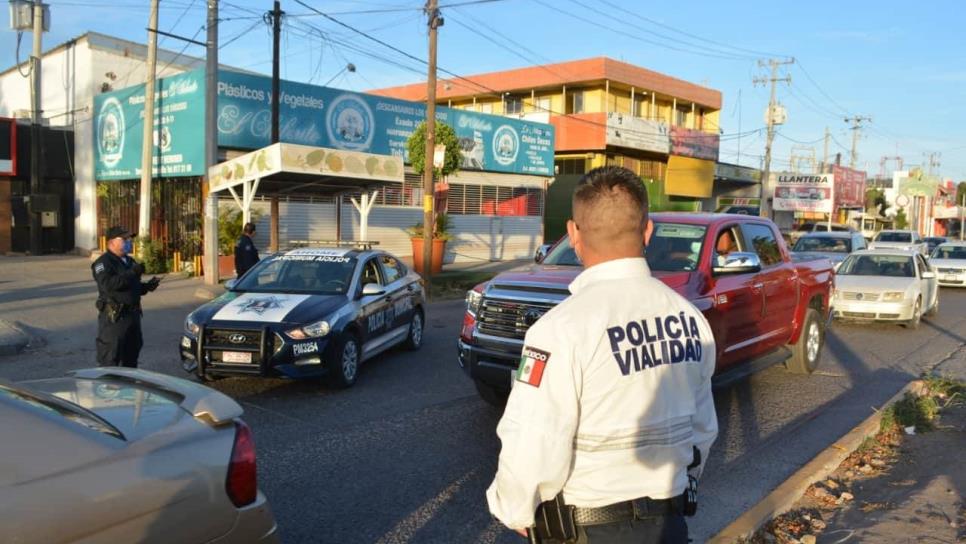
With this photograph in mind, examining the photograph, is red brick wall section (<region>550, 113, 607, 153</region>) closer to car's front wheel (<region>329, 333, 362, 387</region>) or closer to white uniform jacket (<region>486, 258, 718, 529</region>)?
car's front wheel (<region>329, 333, 362, 387</region>)

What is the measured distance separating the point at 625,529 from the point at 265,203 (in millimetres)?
20869

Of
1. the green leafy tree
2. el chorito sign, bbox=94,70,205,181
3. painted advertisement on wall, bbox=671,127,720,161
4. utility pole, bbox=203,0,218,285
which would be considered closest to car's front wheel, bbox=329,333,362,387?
utility pole, bbox=203,0,218,285

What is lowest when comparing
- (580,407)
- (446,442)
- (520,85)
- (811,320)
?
(446,442)

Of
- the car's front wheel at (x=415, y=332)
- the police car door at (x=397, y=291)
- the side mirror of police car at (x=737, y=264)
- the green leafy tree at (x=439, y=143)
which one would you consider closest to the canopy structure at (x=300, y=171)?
the green leafy tree at (x=439, y=143)

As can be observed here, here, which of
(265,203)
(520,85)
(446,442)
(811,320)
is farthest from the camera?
(520,85)

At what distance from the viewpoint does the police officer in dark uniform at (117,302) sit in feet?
23.1

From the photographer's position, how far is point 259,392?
813 centimetres

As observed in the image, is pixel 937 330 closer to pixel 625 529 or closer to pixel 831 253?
pixel 831 253

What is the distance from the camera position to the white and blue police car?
25.6ft

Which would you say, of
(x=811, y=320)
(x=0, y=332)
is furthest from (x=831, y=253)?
(x=0, y=332)

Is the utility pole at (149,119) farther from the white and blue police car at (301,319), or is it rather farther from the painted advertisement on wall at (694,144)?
the painted advertisement on wall at (694,144)

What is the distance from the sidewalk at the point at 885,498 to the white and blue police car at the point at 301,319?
15.6 ft

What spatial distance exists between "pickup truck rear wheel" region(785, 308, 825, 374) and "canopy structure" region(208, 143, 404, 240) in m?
10.1

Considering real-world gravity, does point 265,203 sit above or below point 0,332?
above
